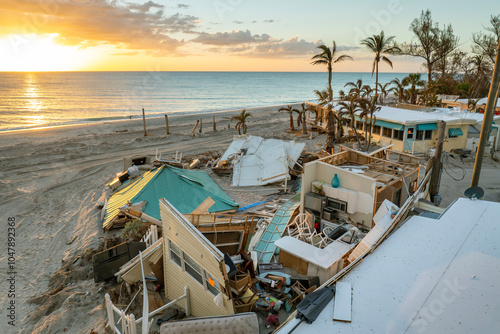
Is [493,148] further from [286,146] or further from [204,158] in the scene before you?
[204,158]

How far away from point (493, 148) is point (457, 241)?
875 inches

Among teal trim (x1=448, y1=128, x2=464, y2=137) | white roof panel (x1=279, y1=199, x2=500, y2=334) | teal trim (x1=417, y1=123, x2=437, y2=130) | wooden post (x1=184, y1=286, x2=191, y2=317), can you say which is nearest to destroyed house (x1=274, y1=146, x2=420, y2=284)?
white roof panel (x1=279, y1=199, x2=500, y2=334)

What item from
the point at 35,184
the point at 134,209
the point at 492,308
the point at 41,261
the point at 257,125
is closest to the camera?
the point at 492,308

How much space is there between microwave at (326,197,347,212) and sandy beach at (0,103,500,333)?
19.5 ft

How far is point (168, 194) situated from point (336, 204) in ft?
25.3

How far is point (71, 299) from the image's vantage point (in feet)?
31.7

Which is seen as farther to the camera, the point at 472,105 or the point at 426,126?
the point at 472,105

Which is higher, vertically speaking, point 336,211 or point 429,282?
point 429,282

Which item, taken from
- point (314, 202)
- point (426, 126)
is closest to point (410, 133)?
point (426, 126)

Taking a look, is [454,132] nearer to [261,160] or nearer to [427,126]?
[427,126]

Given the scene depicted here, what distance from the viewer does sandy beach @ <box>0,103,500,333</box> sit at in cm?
960

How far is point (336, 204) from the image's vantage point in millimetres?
12062

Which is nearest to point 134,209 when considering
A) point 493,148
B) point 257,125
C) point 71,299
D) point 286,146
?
point 71,299

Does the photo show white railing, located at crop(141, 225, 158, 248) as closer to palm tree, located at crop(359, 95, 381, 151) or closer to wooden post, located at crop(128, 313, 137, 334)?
wooden post, located at crop(128, 313, 137, 334)
